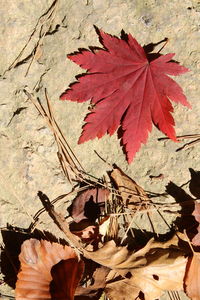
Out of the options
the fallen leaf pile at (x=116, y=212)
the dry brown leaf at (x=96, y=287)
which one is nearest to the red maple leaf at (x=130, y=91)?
the fallen leaf pile at (x=116, y=212)

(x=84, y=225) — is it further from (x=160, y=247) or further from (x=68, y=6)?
(x=68, y=6)

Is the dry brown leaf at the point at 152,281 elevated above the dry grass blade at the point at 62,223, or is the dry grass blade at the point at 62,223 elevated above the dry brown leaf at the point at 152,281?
the dry grass blade at the point at 62,223

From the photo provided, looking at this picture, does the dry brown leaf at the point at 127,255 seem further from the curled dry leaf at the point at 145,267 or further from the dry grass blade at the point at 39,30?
the dry grass blade at the point at 39,30

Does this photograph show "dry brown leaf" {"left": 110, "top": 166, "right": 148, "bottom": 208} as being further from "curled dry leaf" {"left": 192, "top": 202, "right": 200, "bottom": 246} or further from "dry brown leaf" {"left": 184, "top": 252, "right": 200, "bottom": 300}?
"dry brown leaf" {"left": 184, "top": 252, "right": 200, "bottom": 300}

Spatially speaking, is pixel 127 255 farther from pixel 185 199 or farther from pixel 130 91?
pixel 130 91

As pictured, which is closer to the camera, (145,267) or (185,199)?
(145,267)

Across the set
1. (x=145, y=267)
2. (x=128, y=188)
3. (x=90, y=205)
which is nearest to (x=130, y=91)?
(x=128, y=188)
